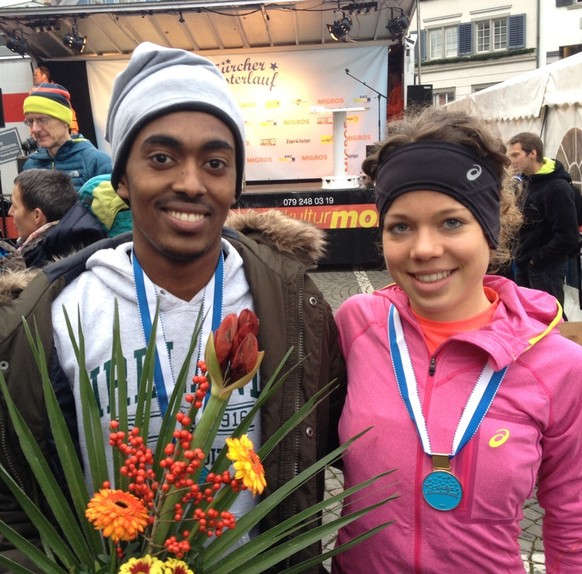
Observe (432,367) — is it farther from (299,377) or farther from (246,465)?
(246,465)

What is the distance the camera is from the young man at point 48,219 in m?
2.71

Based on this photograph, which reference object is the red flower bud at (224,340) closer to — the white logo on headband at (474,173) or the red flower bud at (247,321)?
the red flower bud at (247,321)

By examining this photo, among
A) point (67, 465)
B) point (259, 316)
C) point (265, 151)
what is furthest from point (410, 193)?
point (265, 151)

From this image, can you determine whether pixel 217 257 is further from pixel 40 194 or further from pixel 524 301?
pixel 40 194

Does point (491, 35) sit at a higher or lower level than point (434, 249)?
higher

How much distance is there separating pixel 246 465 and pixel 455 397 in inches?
27.7

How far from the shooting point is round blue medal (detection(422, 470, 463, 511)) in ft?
4.29

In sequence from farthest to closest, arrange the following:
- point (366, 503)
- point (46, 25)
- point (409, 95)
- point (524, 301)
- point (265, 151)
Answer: point (265, 151) < point (409, 95) < point (46, 25) < point (524, 301) < point (366, 503)

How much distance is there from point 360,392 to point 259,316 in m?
0.28

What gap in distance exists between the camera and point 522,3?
3083cm

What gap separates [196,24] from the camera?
10719 millimetres

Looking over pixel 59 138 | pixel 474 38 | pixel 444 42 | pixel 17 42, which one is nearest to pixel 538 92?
pixel 59 138

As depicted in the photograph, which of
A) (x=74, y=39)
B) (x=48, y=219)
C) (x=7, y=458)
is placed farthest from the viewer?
(x=74, y=39)

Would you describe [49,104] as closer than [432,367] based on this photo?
No
